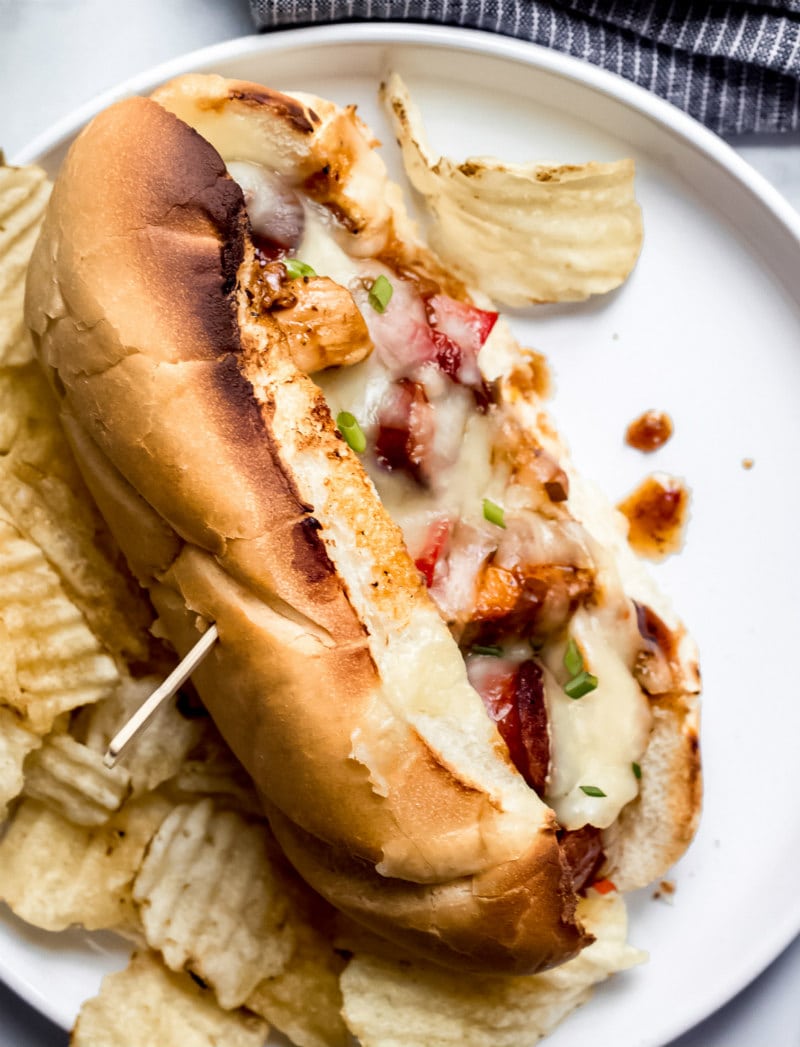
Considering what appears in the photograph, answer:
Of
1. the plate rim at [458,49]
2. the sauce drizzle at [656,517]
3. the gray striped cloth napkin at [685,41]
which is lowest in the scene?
the sauce drizzle at [656,517]

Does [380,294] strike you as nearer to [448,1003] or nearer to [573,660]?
[573,660]

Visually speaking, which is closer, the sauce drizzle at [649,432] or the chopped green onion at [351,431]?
Result: the chopped green onion at [351,431]

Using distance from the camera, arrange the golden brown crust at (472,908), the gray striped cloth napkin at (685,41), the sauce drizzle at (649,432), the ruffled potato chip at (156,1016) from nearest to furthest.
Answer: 1. the golden brown crust at (472,908)
2. the ruffled potato chip at (156,1016)
3. the gray striped cloth napkin at (685,41)
4. the sauce drizzle at (649,432)

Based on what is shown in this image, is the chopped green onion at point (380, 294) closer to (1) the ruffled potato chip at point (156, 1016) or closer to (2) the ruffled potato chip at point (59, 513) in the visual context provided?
(2) the ruffled potato chip at point (59, 513)

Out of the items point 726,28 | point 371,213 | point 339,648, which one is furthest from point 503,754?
point 726,28

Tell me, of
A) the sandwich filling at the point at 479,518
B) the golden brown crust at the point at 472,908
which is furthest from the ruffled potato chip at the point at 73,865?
the sandwich filling at the point at 479,518

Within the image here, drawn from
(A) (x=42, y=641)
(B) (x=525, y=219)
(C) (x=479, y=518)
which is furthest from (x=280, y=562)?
(B) (x=525, y=219)

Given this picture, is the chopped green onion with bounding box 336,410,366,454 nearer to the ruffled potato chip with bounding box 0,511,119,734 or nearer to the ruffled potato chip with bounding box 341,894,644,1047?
the ruffled potato chip with bounding box 0,511,119,734
